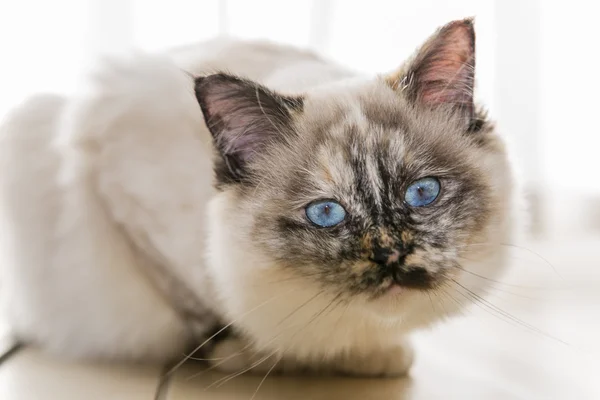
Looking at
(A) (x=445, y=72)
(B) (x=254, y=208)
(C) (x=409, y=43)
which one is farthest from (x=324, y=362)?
(C) (x=409, y=43)

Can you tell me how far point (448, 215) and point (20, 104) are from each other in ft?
3.30

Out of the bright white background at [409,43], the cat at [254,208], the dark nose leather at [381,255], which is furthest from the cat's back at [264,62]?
the dark nose leather at [381,255]

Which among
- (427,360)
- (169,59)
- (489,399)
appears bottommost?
(427,360)

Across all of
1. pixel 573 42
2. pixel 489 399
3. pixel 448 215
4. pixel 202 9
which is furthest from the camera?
pixel 573 42

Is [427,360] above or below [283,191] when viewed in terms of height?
below

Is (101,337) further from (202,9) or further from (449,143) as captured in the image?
(202,9)

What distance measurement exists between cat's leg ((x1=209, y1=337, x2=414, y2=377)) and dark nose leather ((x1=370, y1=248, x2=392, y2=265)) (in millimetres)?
355

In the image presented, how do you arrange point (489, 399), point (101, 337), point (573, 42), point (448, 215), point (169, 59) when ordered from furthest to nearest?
point (573, 42) < point (169, 59) < point (101, 337) < point (489, 399) < point (448, 215)

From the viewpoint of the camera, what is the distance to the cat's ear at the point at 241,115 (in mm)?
1056

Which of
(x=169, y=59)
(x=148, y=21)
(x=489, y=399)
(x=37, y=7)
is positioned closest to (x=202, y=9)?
(x=148, y=21)

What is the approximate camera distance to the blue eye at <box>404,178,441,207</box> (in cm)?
98

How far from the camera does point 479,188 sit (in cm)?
107

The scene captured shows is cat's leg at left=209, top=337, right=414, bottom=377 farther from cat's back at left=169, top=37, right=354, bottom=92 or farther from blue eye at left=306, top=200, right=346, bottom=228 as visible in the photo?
cat's back at left=169, top=37, right=354, bottom=92

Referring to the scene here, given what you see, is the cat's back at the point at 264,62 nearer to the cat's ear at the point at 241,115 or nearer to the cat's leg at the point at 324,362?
the cat's ear at the point at 241,115
